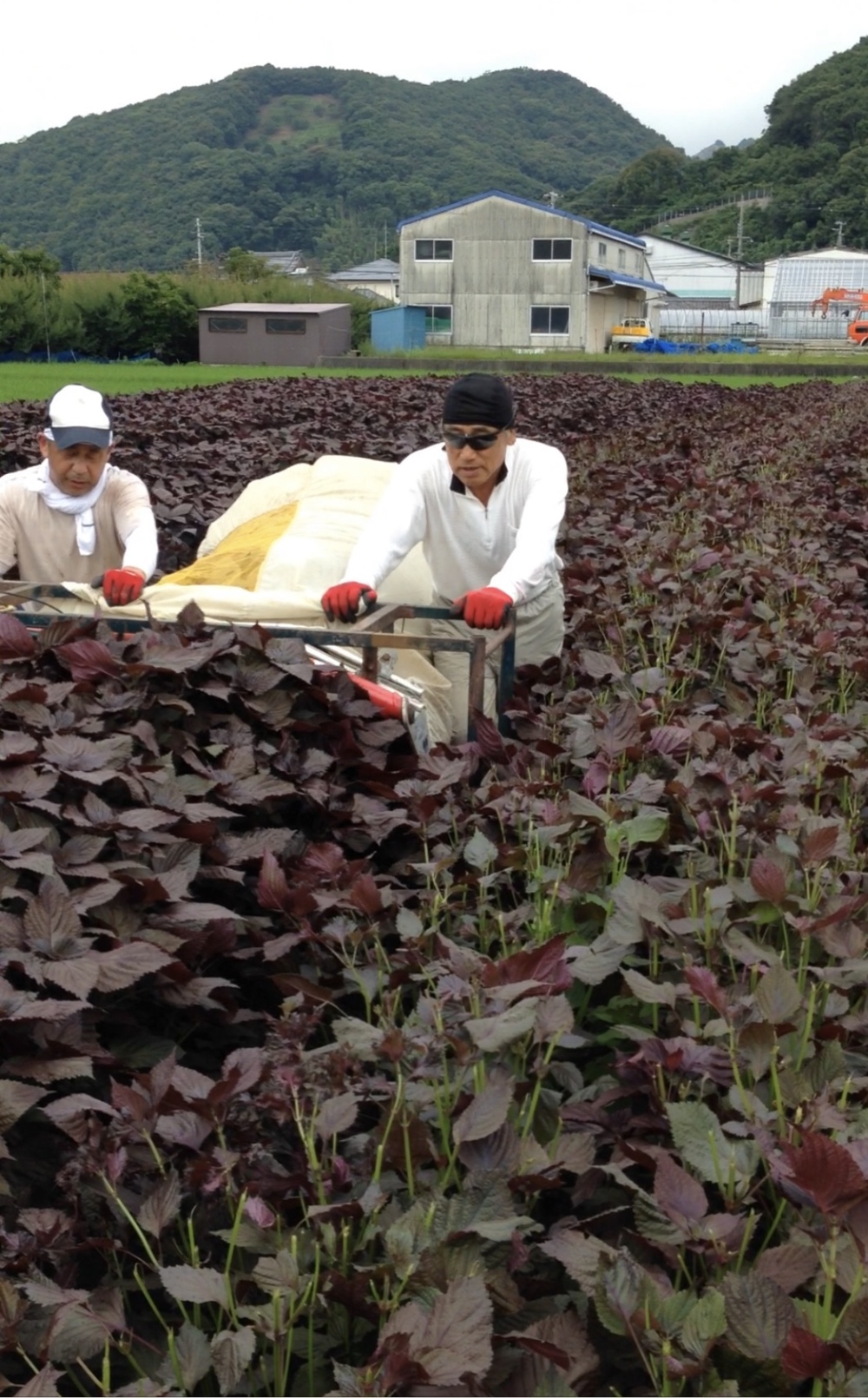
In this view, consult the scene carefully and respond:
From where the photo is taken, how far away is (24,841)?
2486 millimetres

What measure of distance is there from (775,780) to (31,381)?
26.1 m

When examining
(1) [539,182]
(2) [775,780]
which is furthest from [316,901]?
(1) [539,182]

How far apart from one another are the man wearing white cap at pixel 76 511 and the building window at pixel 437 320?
47165 millimetres

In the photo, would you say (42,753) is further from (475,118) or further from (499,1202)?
(475,118)

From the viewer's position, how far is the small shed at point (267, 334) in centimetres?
3981

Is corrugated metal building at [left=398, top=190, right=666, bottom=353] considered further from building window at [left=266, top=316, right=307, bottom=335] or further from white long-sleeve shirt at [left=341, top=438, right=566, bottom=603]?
white long-sleeve shirt at [left=341, top=438, right=566, bottom=603]

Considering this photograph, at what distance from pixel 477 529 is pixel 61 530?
4.64 ft

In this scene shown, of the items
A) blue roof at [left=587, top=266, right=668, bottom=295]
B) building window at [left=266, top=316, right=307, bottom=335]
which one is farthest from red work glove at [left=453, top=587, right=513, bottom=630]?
blue roof at [left=587, top=266, right=668, bottom=295]

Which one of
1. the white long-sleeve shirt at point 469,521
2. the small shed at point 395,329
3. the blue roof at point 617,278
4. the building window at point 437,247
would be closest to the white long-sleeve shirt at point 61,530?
the white long-sleeve shirt at point 469,521

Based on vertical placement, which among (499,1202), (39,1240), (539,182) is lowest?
(39,1240)

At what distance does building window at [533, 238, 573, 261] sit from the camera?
160ft

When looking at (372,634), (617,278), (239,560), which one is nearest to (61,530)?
(239,560)

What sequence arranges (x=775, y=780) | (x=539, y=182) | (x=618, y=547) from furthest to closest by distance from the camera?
1. (x=539, y=182)
2. (x=618, y=547)
3. (x=775, y=780)

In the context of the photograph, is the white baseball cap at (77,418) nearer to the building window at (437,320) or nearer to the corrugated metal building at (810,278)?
the building window at (437,320)
